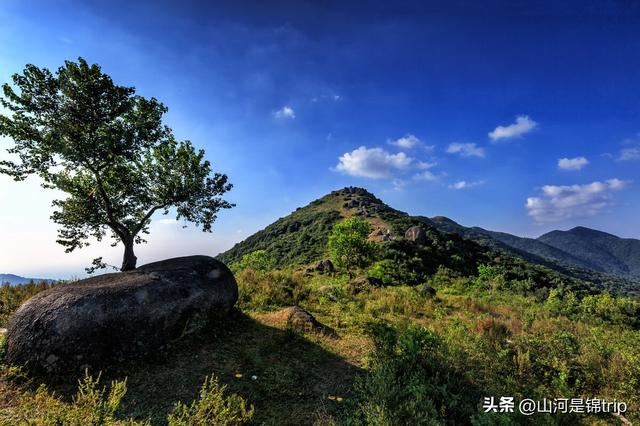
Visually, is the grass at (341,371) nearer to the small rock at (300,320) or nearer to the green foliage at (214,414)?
the small rock at (300,320)

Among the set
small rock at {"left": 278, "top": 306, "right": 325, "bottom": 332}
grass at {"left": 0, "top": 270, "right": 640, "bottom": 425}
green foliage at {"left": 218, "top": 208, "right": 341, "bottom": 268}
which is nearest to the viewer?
grass at {"left": 0, "top": 270, "right": 640, "bottom": 425}

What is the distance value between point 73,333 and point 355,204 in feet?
406

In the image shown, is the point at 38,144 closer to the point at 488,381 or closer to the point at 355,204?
the point at 488,381

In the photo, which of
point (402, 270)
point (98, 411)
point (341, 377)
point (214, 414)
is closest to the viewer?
point (98, 411)

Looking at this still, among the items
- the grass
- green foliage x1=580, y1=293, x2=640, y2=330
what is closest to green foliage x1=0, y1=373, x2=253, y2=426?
the grass

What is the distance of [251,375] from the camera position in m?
7.86

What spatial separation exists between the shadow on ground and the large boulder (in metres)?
0.45

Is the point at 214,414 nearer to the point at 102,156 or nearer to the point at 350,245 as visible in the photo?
the point at 102,156

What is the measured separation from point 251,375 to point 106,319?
12.7ft

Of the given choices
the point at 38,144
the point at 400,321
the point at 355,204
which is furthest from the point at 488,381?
the point at 355,204

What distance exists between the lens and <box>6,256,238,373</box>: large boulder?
731cm

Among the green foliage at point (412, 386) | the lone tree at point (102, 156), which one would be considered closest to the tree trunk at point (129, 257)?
the lone tree at point (102, 156)

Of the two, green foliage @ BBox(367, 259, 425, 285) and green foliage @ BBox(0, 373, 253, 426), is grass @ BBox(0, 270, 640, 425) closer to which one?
green foliage @ BBox(0, 373, 253, 426)

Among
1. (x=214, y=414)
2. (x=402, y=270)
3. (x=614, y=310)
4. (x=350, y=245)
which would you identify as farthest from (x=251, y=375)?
(x=402, y=270)
